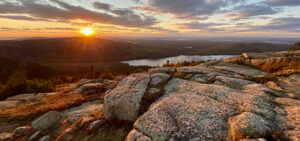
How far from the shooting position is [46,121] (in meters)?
10.4

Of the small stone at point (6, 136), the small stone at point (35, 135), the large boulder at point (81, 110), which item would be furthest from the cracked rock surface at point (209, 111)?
the small stone at point (6, 136)

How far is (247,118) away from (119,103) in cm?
723

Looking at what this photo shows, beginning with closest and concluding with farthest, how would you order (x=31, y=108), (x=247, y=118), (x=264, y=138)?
(x=264, y=138) → (x=247, y=118) → (x=31, y=108)

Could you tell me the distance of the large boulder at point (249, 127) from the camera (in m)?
5.06

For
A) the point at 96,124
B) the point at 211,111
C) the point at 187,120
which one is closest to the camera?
the point at 187,120

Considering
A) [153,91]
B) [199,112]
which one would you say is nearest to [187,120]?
[199,112]

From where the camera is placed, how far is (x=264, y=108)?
6.82 meters

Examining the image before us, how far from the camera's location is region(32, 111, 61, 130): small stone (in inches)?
392

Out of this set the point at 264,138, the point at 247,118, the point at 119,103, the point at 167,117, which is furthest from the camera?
the point at 119,103

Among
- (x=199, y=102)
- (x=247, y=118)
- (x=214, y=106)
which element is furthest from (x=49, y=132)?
(x=247, y=118)

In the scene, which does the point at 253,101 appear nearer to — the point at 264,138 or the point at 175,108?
the point at 264,138

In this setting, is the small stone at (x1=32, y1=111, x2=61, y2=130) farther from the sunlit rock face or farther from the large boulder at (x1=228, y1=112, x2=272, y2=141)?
the large boulder at (x1=228, y1=112, x2=272, y2=141)

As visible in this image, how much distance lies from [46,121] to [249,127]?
46.3ft

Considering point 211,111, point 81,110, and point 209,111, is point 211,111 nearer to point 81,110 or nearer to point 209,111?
→ point 209,111
